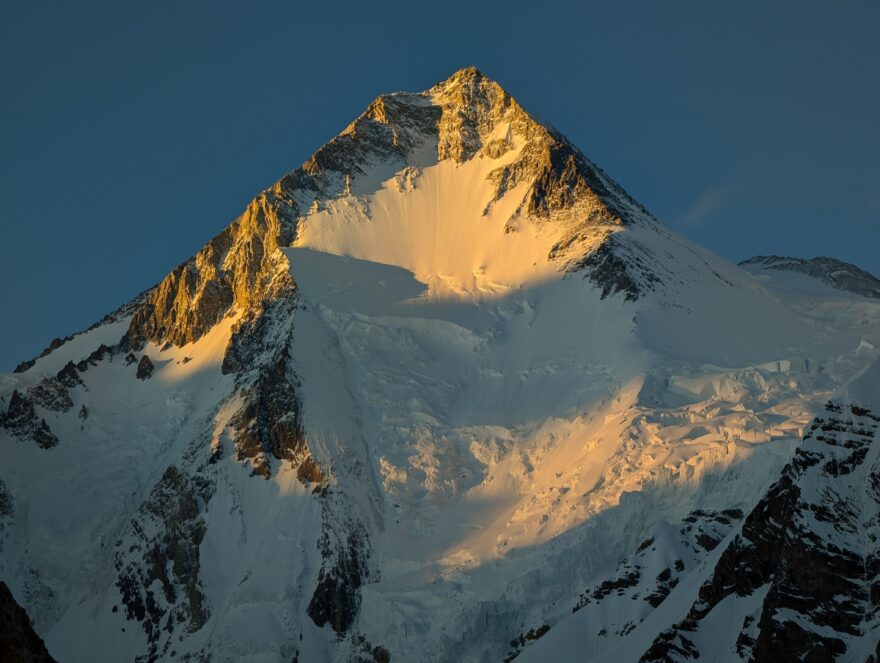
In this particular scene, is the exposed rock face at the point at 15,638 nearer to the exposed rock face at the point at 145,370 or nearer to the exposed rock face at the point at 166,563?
the exposed rock face at the point at 166,563

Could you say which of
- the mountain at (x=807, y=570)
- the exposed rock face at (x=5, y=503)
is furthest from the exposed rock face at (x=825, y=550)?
the exposed rock face at (x=5, y=503)

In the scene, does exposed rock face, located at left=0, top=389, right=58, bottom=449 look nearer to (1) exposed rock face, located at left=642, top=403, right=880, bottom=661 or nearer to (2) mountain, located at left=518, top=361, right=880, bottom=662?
(2) mountain, located at left=518, top=361, right=880, bottom=662

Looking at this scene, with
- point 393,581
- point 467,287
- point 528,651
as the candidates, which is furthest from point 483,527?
point 467,287

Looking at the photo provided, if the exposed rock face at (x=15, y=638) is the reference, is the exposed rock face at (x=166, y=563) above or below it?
above

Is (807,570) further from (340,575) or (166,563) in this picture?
(166,563)

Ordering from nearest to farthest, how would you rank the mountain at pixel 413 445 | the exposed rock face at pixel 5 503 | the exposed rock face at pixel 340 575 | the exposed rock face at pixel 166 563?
the mountain at pixel 413 445 < the exposed rock face at pixel 340 575 < the exposed rock face at pixel 166 563 < the exposed rock face at pixel 5 503

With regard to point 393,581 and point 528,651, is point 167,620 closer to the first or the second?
point 393,581

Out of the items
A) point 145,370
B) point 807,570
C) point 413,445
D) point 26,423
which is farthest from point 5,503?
point 807,570
